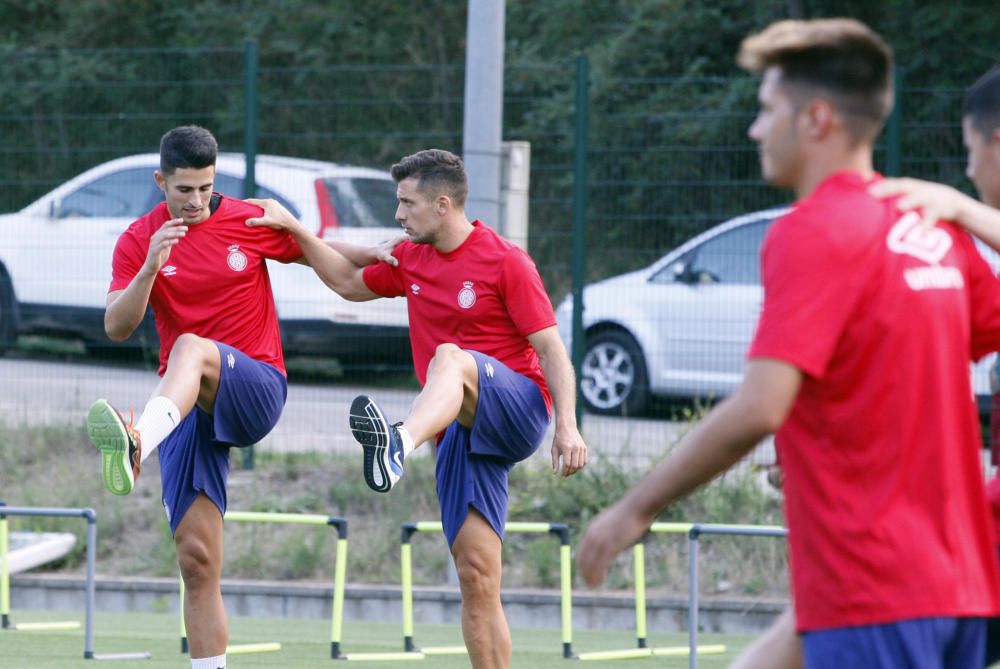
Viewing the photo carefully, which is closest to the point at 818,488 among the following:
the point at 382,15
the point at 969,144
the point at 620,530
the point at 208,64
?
the point at 620,530

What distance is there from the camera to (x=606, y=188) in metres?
11.0

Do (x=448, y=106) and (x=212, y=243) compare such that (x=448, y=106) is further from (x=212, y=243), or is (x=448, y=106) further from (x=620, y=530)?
(x=620, y=530)

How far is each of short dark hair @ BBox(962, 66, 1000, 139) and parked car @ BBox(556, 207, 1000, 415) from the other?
6.85m

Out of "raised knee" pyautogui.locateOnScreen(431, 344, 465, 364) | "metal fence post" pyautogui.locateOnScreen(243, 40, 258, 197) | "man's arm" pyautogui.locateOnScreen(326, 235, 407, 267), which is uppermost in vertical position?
"metal fence post" pyautogui.locateOnScreen(243, 40, 258, 197)

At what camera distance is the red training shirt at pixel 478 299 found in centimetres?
624

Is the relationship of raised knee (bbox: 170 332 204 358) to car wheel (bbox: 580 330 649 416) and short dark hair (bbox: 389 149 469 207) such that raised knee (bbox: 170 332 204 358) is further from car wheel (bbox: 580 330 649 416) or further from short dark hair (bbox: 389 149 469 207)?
car wheel (bbox: 580 330 649 416)

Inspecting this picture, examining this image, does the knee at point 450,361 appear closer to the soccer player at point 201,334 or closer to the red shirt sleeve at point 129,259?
the soccer player at point 201,334

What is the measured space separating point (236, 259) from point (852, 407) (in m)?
3.86

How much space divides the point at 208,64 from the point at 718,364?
4.37m

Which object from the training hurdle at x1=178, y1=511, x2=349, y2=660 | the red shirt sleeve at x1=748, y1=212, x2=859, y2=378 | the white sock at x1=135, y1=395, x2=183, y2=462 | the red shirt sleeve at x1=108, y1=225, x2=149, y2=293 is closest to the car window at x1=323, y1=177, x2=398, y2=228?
the training hurdle at x1=178, y1=511, x2=349, y2=660

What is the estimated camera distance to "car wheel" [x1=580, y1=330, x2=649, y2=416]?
11.0 metres

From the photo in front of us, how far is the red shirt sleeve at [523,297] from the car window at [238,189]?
5.54 meters

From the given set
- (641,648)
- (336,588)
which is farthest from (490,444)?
(641,648)

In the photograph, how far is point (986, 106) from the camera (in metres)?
3.83
